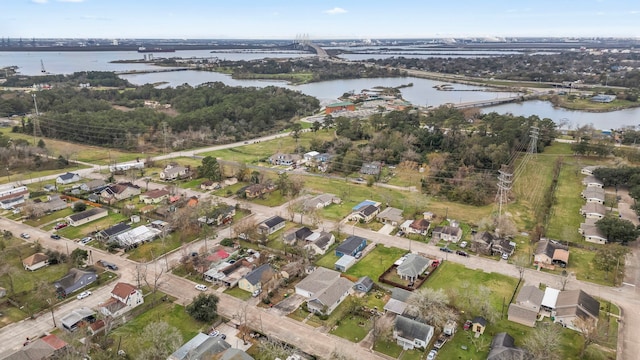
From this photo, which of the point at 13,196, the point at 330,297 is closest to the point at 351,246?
the point at 330,297

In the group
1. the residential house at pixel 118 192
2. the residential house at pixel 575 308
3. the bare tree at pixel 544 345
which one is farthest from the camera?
the residential house at pixel 118 192

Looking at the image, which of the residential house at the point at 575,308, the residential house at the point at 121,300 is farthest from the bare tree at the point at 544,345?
the residential house at the point at 121,300

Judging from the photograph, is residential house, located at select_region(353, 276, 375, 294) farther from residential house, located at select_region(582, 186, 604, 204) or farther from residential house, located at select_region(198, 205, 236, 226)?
residential house, located at select_region(582, 186, 604, 204)

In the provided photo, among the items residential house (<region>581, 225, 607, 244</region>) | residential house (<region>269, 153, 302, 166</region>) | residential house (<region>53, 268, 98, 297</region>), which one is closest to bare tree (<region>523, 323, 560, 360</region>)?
residential house (<region>581, 225, 607, 244</region>)

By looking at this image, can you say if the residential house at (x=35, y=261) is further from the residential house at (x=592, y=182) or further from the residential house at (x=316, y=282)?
the residential house at (x=592, y=182)

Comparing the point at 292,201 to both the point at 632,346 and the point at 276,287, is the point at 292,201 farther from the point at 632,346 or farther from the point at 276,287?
the point at 632,346

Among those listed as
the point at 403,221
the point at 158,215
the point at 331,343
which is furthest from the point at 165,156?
the point at 331,343

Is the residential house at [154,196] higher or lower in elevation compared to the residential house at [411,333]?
higher
